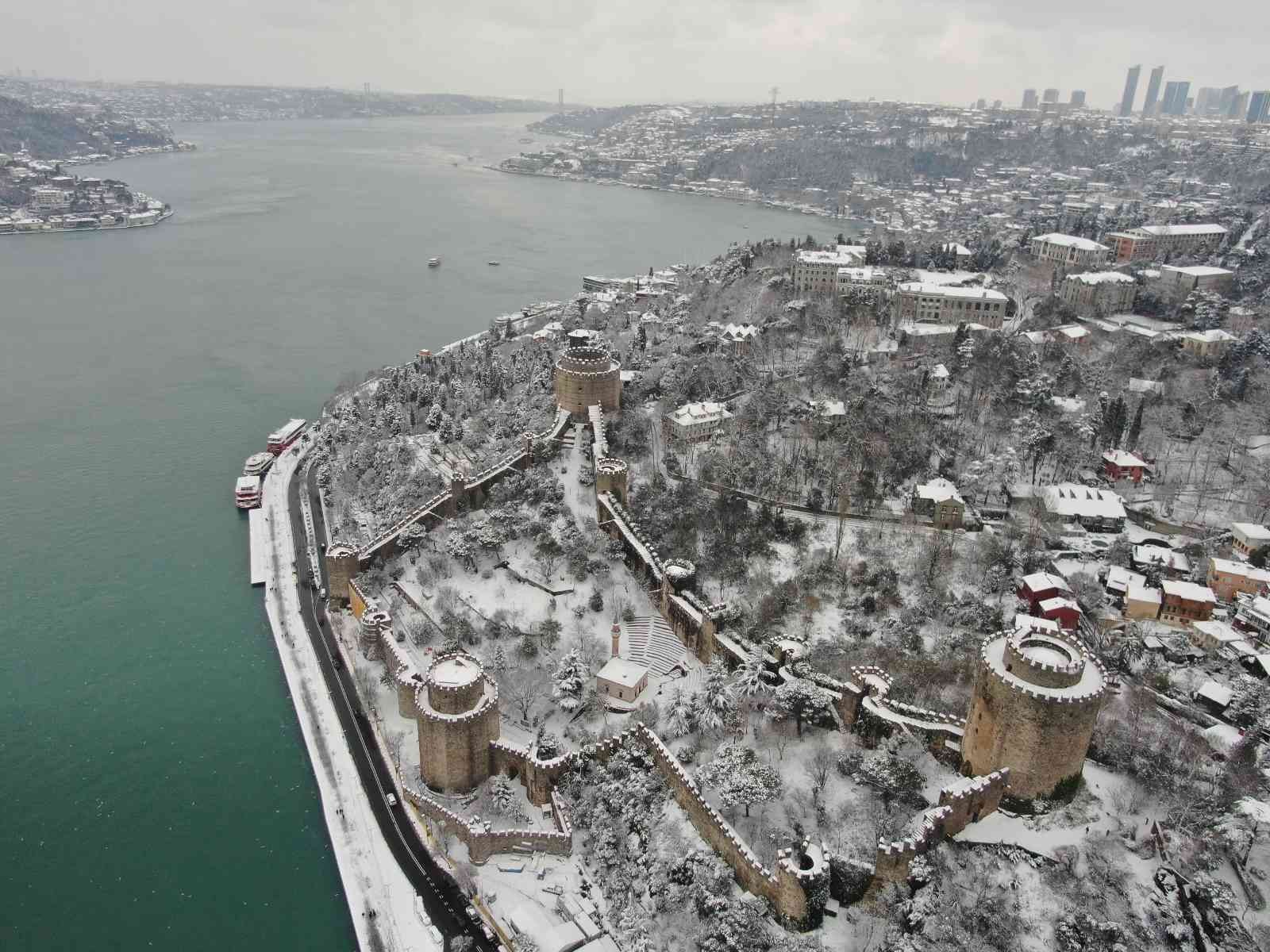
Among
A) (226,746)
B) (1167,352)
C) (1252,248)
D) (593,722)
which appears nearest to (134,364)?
(226,746)

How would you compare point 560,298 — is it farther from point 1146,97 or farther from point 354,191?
point 1146,97

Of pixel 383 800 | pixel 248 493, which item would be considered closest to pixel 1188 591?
pixel 383 800

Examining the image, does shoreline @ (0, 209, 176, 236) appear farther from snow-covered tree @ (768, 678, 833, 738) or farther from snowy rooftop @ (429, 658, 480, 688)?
snow-covered tree @ (768, 678, 833, 738)

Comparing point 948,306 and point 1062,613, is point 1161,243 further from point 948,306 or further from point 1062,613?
point 1062,613

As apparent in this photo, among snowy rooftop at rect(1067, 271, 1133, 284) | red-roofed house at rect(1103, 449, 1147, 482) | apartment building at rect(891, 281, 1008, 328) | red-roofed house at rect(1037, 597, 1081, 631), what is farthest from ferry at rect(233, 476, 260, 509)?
snowy rooftop at rect(1067, 271, 1133, 284)

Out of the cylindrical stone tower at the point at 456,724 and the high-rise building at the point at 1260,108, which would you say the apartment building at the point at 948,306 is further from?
the high-rise building at the point at 1260,108

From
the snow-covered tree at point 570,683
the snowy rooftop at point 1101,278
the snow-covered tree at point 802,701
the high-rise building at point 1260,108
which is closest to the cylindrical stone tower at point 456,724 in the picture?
the snow-covered tree at point 570,683

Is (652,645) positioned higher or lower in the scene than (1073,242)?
lower
